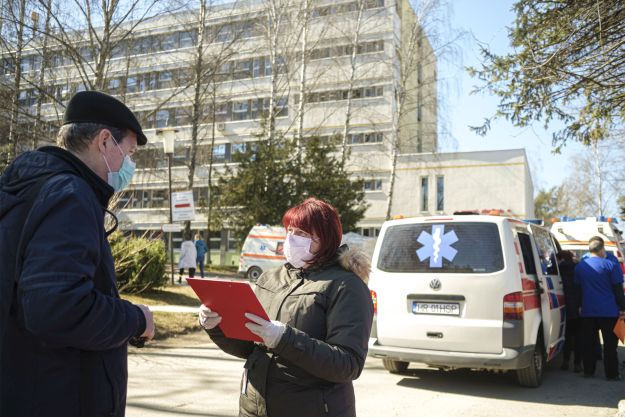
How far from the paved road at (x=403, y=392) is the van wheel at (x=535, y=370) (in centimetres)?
9

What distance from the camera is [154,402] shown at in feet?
18.9

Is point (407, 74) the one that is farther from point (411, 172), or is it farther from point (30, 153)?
point (30, 153)

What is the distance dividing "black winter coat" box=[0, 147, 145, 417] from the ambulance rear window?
17.3 ft

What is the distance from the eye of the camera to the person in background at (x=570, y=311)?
822 cm

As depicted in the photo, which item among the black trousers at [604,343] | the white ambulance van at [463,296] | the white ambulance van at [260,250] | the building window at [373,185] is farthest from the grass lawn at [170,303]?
the building window at [373,185]

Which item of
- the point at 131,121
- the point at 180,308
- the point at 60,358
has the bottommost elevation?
the point at 180,308

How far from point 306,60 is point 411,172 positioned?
46.2 feet

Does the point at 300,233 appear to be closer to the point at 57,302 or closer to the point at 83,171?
the point at 83,171

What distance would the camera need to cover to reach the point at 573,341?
906 centimetres

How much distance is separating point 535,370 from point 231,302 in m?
5.79

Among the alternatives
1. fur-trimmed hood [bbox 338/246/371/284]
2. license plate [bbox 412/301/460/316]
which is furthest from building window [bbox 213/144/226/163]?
fur-trimmed hood [bbox 338/246/371/284]

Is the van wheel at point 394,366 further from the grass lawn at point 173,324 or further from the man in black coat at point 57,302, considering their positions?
the man in black coat at point 57,302

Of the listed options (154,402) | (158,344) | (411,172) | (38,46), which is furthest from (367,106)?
(154,402)

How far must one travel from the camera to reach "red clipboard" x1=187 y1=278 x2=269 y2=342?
222cm
